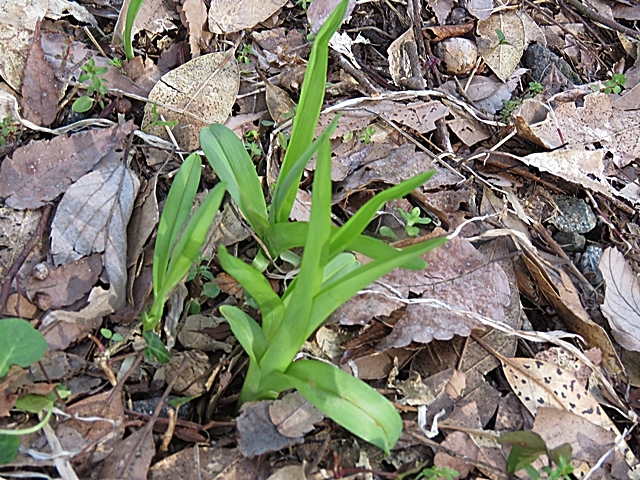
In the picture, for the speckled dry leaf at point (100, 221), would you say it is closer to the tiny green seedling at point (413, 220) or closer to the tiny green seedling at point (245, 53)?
the tiny green seedling at point (245, 53)

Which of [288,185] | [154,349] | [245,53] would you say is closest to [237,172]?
[288,185]

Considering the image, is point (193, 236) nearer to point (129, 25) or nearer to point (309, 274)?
point (309, 274)

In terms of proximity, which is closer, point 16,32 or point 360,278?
point 360,278

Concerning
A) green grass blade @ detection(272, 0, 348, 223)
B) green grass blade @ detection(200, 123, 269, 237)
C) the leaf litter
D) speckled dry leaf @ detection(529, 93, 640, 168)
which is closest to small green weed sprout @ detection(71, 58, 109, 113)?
the leaf litter

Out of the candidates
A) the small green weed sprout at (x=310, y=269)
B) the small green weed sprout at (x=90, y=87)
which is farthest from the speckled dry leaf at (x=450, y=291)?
the small green weed sprout at (x=90, y=87)

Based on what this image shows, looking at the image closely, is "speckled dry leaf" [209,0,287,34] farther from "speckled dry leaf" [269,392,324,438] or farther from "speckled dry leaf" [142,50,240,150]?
"speckled dry leaf" [269,392,324,438]
